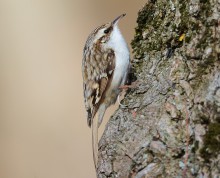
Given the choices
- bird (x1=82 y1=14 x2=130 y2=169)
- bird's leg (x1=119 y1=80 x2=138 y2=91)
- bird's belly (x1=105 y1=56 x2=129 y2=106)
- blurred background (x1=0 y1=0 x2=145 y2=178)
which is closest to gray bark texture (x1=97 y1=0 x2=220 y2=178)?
bird's leg (x1=119 y1=80 x2=138 y2=91)

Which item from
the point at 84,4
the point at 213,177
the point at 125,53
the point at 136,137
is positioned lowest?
the point at 213,177

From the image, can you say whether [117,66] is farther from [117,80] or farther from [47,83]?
[47,83]

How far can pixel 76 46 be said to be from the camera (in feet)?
19.4

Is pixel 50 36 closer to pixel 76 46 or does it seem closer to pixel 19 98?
pixel 76 46

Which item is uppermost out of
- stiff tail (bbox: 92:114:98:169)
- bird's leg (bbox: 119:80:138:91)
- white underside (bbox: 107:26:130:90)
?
white underside (bbox: 107:26:130:90)

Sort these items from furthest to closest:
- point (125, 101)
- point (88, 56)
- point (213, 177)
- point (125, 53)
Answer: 1. point (88, 56)
2. point (125, 53)
3. point (125, 101)
4. point (213, 177)

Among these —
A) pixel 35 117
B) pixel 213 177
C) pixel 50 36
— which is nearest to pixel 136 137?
pixel 213 177

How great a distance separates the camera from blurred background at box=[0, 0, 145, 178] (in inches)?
215

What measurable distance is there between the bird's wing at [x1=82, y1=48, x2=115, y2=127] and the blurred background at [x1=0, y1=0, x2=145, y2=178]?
149 cm

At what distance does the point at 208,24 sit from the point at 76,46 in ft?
10.2

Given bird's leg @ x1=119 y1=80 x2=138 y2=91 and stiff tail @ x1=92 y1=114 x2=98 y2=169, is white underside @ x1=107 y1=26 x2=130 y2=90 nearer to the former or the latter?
bird's leg @ x1=119 y1=80 x2=138 y2=91

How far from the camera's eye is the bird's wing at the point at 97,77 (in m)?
3.77

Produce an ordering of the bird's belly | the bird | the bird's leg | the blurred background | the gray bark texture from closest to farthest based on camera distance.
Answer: the gray bark texture < the bird's leg < the bird's belly < the bird < the blurred background

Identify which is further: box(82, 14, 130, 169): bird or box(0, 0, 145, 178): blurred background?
box(0, 0, 145, 178): blurred background
